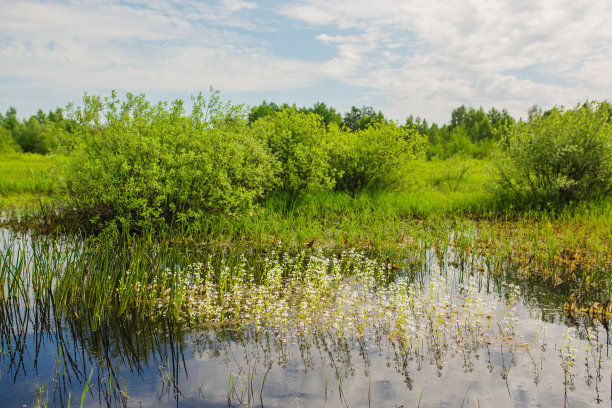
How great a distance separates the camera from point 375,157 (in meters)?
16.9

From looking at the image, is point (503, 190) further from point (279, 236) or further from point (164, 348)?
point (164, 348)

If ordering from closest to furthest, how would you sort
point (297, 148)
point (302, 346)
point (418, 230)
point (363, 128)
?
point (302, 346)
point (418, 230)
point (297, 148)
point (363, 128)

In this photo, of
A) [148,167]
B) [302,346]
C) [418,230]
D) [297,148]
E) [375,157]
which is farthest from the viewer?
[375,157]

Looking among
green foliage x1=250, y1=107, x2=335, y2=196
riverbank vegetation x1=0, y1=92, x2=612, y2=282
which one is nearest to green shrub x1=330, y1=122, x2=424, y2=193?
riverbank vegetation x1=0, y1=92, x2=612, y2=282

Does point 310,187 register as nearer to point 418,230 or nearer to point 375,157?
point 375,157

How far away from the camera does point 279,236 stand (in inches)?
444

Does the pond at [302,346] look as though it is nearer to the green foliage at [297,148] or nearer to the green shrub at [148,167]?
the green shrub at [148,167]

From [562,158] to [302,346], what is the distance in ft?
43.1

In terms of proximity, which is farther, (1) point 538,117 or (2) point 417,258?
(1) point 538,117

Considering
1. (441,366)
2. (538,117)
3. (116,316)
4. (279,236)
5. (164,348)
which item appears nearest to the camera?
(441,366)

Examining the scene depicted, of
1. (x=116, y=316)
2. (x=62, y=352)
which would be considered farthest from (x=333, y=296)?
(x=62, y=352)

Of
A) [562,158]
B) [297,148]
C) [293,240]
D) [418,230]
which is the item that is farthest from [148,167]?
[562,158]

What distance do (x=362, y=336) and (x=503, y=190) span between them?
1237cm

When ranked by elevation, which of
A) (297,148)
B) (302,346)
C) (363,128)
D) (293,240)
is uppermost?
(363,128)
